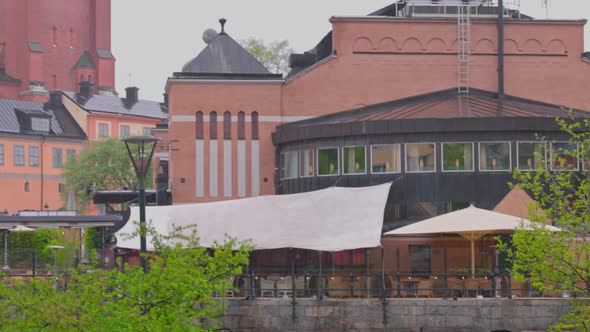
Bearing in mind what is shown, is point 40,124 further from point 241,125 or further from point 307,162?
point 307,162

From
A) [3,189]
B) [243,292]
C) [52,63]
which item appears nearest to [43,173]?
[3,189]

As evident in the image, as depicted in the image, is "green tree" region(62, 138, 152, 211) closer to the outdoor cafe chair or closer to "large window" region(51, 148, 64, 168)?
"large window" region(51, 148, 64, 168)

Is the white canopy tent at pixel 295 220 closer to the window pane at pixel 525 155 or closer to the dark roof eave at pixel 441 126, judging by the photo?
A: the dark roof eave at pixel 441 126

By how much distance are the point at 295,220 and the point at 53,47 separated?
89570mm

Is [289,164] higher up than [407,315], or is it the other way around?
[289,164]

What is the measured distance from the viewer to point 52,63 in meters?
132

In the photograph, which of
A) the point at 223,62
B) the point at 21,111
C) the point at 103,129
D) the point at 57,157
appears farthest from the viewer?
the point at 103,129

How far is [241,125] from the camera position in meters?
59.2

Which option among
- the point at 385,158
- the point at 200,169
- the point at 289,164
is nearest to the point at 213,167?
the point at 200,169

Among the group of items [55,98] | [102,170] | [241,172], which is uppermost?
[55,98]

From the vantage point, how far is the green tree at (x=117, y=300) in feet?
87.2

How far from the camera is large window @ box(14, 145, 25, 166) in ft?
369

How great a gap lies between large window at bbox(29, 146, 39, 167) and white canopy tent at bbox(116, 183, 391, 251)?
6698 cm

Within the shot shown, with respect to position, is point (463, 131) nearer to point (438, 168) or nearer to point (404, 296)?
point (438, 168)
